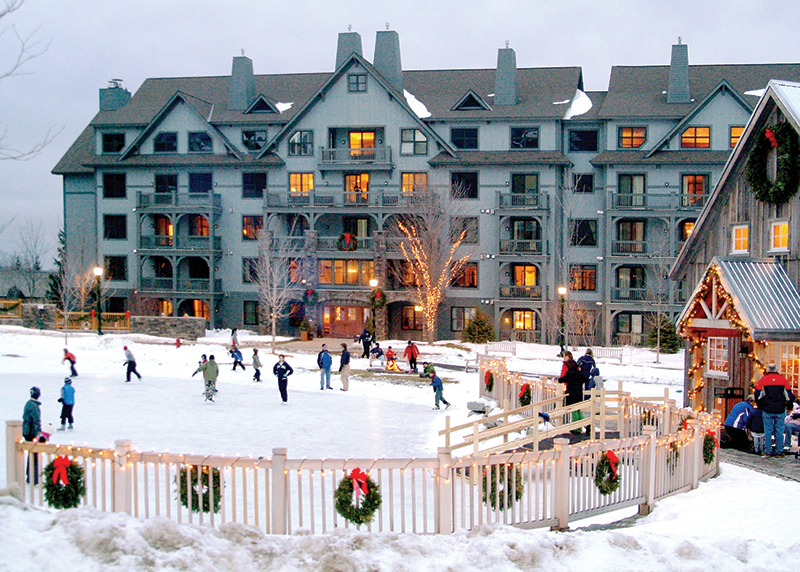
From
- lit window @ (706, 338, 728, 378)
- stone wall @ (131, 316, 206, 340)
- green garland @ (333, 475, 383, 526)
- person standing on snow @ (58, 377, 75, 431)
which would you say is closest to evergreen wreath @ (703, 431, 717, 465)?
lit window @ (706, 338, 728, 378)

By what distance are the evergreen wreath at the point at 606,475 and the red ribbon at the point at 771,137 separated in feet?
36.9

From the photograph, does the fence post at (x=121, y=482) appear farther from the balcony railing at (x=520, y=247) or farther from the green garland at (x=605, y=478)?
the balcony railing at (x=520, y=247)

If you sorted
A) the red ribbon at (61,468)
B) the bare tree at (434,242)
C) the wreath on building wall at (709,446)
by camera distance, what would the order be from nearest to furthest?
1. the red ribbon at (61,468)
2. the wreath on building wall at (709,446)
3. the bare tree at (434,242)

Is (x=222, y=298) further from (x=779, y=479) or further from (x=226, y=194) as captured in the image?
(x=779, y=479)

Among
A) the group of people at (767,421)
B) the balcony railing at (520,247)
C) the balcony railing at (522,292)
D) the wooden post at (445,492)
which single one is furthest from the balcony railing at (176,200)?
the wooden post at (445,492)

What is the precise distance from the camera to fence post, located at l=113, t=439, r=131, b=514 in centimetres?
979

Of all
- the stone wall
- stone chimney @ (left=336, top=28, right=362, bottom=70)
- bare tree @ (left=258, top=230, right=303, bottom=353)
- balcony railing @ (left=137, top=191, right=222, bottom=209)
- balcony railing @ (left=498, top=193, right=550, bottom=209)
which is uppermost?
stone chimney @ (left=336, top=28, right=362, bottom=70)

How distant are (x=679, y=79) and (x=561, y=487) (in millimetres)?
38105

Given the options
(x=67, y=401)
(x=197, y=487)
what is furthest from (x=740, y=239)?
(x=67, y=401)

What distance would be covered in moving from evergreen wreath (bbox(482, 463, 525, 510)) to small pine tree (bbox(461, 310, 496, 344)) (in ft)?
97.7

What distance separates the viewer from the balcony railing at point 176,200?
4572 cm

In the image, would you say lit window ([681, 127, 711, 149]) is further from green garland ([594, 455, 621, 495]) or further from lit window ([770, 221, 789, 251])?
green garland ([594, 455, 621, 495])

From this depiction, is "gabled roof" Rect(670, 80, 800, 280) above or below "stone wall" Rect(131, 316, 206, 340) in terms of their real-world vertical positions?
above

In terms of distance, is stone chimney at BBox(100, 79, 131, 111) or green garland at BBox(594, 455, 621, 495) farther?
stone chimney at BBox(100, 79, 131, 111)
